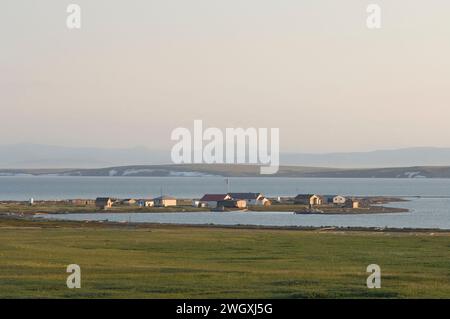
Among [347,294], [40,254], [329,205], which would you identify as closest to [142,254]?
[40,254]

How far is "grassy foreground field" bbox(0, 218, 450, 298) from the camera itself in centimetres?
2941

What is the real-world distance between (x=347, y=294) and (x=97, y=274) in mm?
10695

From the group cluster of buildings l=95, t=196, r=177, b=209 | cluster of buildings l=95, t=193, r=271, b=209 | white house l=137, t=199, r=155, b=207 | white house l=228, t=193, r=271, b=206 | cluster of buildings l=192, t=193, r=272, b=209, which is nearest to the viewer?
cluster of buildings l=95, t=196, r=177, b=209

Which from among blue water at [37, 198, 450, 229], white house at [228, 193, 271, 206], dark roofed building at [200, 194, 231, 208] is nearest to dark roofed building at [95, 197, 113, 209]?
blue water at [37, 198, 450, 229]

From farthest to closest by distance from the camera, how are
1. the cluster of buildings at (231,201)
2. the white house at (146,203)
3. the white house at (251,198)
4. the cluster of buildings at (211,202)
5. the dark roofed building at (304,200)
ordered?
the white house at (251,198)
the dark roofed building at (304,200)
the white house at (146,203)
the cluster of buildings at (231,201)
the cluster of buildings at (211,202)

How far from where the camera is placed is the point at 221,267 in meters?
38.9

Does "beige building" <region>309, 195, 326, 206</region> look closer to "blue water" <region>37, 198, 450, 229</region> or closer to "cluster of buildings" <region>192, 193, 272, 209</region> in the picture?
"cluster of buildings" <region>192, 193, 272, 209</region>

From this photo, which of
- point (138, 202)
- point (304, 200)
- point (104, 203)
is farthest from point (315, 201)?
point (104, 203)

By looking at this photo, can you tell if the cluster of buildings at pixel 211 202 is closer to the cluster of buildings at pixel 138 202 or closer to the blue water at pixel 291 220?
the cluster of buildings at pixel 138 202

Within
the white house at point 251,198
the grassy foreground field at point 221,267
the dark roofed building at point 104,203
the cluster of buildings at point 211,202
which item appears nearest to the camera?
the grassy foreground field at point 221,267

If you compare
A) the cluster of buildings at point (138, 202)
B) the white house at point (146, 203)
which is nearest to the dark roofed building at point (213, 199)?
the cluster of buildings at point (138, 202)

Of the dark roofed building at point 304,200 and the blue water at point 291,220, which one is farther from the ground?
the dark roofed building at point 304,200

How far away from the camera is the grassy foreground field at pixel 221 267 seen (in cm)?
2941
